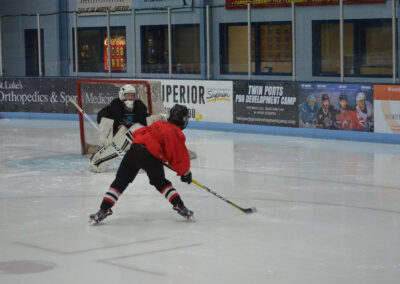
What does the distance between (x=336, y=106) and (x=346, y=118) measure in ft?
0.86

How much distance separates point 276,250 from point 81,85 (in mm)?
6887

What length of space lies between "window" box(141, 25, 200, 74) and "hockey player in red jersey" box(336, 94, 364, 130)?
3.39 m

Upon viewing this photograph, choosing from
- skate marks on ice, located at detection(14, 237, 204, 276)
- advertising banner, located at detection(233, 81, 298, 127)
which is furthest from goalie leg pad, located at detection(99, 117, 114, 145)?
advertising banner, located at detection(233, 81, 298, 127)

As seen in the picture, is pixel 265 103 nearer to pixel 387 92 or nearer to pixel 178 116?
pixel 387 92

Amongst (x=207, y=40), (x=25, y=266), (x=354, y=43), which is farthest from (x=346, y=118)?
(x=25, y=266)

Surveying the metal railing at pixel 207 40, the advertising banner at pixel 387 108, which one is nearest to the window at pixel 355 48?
the metal railing at pixel 207 40

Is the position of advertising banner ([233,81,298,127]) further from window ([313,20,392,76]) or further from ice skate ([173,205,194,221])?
ice skate ([173,205,194,221])

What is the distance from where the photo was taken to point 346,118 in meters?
13.5

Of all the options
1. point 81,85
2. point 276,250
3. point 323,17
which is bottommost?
point 276,250

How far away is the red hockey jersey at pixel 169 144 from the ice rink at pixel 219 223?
20.8 inches

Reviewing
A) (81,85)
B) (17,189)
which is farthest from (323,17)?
(17,189)

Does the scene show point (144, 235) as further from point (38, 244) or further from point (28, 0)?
point (28, 0)

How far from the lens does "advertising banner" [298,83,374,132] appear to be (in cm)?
1327

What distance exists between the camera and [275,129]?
14.6 metres
